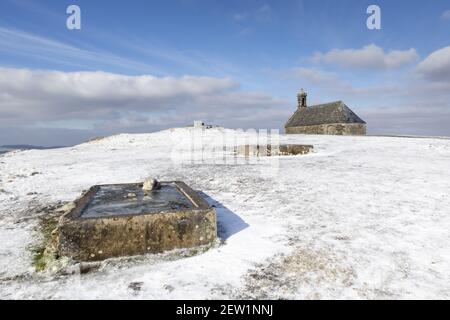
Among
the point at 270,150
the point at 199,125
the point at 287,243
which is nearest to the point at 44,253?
the point at 287,243

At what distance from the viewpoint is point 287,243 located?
4.77m

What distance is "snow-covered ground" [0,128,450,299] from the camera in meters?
3.55

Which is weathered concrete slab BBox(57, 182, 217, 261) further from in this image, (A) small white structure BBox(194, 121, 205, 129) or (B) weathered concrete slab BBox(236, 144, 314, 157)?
(A) small white structure BBox(194, 121, 205, 129)

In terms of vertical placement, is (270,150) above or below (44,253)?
above

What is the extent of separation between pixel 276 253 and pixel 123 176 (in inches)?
274

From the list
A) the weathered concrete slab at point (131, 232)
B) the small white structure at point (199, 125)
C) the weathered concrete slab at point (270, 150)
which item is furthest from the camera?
the small white structure at point (199, 125)

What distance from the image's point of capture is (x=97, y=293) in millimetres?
3457

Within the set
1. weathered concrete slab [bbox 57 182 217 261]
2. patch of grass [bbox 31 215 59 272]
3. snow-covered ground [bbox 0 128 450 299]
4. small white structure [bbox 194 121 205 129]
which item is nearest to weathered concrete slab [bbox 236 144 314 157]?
snow-covered ground [bbox 0 128 450 299]

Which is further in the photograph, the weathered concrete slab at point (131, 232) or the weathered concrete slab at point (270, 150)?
the weathered concrete slab at point (270, 150)

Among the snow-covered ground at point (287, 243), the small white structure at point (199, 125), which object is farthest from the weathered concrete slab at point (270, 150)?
the small white structure at point (199, 125)

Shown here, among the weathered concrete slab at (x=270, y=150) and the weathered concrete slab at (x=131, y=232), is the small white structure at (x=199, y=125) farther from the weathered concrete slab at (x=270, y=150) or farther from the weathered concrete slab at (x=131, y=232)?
the weathered concrete slab at (x=131, y=232)

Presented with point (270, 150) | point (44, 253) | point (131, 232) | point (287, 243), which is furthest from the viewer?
point (270, 150)

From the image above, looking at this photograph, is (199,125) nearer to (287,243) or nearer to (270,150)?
(270,150)

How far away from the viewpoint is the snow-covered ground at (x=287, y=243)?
3.55 metres
